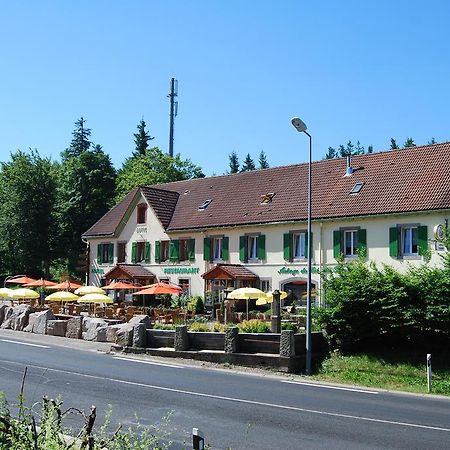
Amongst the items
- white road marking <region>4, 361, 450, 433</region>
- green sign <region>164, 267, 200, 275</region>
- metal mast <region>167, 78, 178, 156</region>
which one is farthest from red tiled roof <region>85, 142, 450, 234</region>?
metal mast <region>167, 78, 178, 156</region>

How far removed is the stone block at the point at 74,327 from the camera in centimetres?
2752

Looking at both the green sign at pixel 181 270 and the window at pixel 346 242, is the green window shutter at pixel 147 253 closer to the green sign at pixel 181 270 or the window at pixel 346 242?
the green sign at pixel 181 270

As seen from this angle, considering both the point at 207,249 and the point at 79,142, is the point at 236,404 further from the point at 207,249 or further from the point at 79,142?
the point at 79,142

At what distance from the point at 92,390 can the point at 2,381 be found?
7.62 ft

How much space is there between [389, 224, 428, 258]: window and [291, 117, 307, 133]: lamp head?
12143mm

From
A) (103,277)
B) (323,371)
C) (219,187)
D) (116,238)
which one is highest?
(219,187)

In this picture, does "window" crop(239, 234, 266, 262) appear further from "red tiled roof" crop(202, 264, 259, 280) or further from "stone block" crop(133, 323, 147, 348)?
"stone block" crop(133, 323, 147, 348)

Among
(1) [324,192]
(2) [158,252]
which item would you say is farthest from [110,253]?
(1) [324,192]

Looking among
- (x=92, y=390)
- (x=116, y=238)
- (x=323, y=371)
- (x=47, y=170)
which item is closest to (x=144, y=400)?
(x=92, y=390)

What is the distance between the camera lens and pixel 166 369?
19.3 metres

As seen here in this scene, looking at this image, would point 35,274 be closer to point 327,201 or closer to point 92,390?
point 327,201

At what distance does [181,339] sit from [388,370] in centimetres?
742

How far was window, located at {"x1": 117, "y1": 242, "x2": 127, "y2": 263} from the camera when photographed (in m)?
45.1

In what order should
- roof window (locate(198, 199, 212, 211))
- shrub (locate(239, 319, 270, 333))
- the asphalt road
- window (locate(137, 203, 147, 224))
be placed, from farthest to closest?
window (locate(137, 203, 147, 224)), roof window (locate(198, 199, 212, 211)), shrub (locate(239, 319, 270, 333)), the asphalt road
